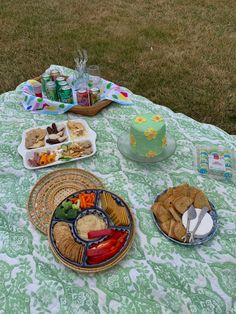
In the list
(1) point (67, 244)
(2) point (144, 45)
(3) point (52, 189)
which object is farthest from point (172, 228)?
(2) point (144, 45)

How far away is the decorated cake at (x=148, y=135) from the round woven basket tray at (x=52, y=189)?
1.04 feet

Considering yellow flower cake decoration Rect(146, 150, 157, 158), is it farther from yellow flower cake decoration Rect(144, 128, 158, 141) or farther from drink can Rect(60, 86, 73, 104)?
drink can Rect(60, 86, 73, 104)

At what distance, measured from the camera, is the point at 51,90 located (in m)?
2.35

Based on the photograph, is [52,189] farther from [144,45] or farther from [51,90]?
[144,45]

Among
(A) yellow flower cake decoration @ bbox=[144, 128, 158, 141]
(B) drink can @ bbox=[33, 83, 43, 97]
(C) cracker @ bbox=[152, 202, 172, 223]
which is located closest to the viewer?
(C) cracker @ bbox=[152, 202, 172, 223]

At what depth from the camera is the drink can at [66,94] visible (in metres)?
2.31

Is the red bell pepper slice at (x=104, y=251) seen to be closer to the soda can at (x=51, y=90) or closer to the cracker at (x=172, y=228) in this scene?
the cracker at (x=172, y=228)

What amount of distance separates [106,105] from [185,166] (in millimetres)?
823

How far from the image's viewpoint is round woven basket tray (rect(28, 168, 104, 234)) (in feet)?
5.40

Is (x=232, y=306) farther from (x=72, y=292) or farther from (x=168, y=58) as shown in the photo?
(x=168, y=58)

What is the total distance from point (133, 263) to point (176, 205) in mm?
356

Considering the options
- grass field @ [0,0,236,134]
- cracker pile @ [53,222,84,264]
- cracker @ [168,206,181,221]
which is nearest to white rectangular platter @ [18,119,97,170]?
cracker pile @ [53,222,84,264]

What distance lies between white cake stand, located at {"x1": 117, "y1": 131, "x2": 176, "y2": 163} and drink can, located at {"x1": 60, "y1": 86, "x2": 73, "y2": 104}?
1.76 ft

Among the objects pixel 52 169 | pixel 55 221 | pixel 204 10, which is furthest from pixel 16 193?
pixel 204 10
